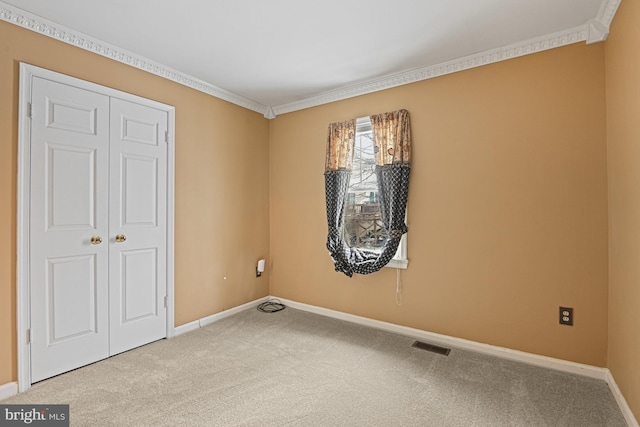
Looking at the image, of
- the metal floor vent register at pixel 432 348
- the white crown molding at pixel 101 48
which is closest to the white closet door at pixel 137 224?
the white crown molding at pixel 101 48

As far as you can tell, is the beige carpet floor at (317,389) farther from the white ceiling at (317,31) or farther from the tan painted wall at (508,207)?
the white ceiling at (317,31)

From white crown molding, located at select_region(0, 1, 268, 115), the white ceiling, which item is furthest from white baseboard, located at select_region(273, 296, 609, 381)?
white crown molding, located at select_region(0, 1, 268, 115)

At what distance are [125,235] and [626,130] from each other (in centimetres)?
369

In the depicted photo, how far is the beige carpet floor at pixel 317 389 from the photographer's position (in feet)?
6.10

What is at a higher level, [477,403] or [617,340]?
[617,340]

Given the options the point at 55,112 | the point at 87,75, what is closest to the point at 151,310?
the point at 55,112

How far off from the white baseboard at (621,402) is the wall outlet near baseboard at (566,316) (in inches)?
14.6

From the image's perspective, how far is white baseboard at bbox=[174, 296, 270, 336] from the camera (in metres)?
3.12

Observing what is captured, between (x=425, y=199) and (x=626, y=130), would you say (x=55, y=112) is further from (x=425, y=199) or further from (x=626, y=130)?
(x=626, y=130)

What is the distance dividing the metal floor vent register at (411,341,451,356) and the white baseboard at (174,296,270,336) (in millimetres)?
2004

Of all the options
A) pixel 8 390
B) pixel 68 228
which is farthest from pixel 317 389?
pixel 68 228

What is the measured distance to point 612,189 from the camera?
2121 mm

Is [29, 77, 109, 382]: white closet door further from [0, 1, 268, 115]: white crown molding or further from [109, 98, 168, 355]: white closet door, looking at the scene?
[0, 1, 268, 115]: white crown molding

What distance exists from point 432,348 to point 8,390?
10.3 ft
